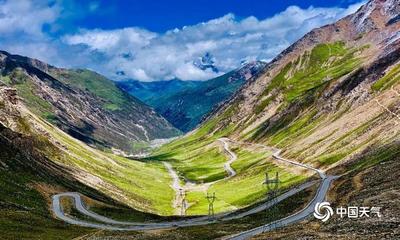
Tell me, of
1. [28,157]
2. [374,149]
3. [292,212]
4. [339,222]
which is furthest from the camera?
[28,157]

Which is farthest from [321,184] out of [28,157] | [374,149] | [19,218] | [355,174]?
[28,157]

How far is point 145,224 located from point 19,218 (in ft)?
111

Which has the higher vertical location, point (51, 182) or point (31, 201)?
point (51, 182)

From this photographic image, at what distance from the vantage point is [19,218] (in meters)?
119

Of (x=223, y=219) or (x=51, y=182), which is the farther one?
(x=51, y=182)

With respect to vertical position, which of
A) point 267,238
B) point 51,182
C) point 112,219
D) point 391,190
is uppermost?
point 51,182

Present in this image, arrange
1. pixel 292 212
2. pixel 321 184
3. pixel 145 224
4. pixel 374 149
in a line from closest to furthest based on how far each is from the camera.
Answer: pixel 292 212 → pixel 145 224 → pixel 321 184 → pixel 374 149

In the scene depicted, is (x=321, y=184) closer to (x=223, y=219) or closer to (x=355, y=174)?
(x=355, y=174)
